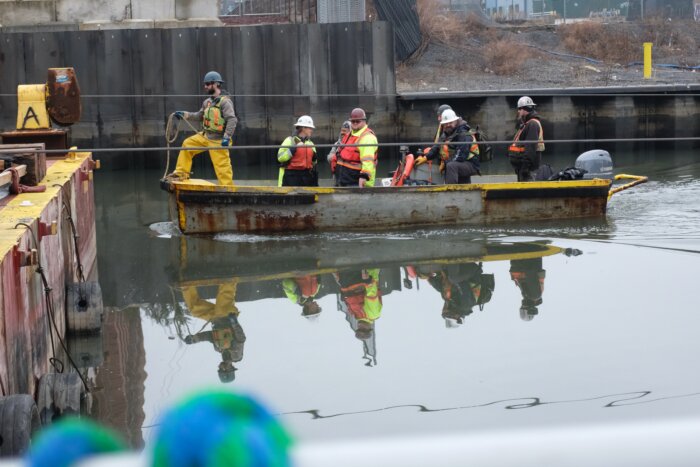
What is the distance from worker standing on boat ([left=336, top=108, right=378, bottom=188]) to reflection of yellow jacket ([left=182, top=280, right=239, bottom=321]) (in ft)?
9.19

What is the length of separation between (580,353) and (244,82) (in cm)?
1549

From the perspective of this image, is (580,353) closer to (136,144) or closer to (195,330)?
(195,330)

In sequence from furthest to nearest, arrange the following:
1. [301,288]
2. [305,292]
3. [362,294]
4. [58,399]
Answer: [301,288]
[305,292]
[362,294]
[58,399]

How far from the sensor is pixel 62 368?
25.8 ft

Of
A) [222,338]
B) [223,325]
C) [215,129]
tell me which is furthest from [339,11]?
[222,338]

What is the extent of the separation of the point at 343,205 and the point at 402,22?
19956mm

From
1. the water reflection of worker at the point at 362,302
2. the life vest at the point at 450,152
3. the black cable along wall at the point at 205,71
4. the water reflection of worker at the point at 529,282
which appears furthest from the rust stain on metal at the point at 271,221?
the black cable along wall at the point at 205,71

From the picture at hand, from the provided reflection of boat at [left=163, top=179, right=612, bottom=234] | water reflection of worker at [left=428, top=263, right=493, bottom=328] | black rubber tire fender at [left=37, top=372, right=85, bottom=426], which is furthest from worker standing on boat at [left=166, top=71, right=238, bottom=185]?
black rubber tire fender at [left=37, top=372, right=85, bottom=426]

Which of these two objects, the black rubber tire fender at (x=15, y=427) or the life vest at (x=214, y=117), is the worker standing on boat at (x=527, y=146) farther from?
the black rubber tire fender at (x=15, y=427)

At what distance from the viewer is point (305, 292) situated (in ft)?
35.6

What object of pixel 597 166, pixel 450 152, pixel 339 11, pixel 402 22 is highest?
pixel 402 22

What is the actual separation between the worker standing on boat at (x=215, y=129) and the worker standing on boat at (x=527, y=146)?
380 centimetres

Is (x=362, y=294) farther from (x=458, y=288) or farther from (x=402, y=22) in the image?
(x=402, y=22)

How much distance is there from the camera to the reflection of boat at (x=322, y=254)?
1191 centimetres
